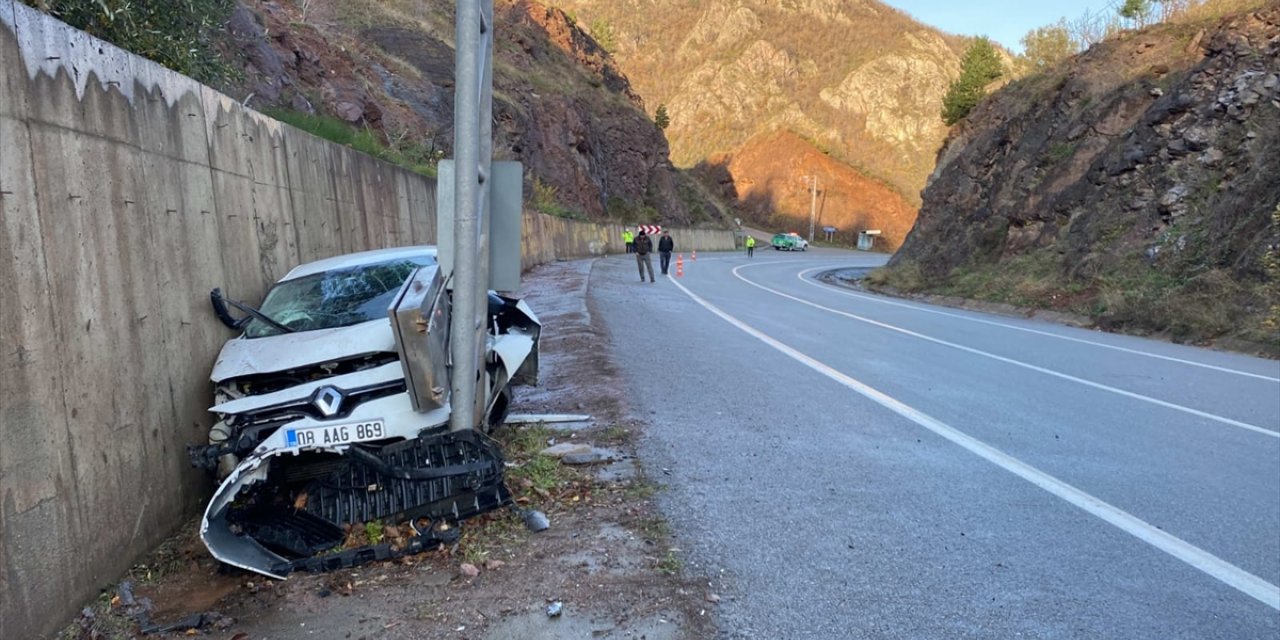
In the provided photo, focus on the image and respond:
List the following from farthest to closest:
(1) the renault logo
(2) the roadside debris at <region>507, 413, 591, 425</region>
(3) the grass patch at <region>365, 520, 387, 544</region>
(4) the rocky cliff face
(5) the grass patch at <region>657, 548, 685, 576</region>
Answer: (4) the rocky cliff face < (2) the roadside debris at <region>507, 413, 591, 425</region> < (1) the renault logo < (3) the grass patch at <region>365, 520, 387, 544</region> < (5) the grass patch at <region>657, 548, 685, 576</region>

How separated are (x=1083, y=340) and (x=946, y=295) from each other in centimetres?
1226

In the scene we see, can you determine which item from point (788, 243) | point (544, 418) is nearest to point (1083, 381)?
point (544, 418)

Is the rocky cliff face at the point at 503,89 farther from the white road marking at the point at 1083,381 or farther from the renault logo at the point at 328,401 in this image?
the white road marking at the point at 1083,381

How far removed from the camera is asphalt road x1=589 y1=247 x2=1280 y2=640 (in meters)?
3.84

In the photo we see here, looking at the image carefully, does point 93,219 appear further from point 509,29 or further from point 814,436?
point 509,29

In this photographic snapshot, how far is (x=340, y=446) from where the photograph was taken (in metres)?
4.57

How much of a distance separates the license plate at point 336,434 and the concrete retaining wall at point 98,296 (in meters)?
0.83

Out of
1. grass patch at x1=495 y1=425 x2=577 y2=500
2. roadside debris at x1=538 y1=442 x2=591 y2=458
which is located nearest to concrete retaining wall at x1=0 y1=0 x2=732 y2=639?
grass patch at x1=495 y1=425 x2=577 y2=500

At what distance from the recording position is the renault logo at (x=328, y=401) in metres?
4.77

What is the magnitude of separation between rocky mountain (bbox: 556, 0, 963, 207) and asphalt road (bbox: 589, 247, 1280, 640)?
299 ft

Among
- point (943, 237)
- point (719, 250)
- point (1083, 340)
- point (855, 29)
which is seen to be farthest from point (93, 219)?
point (855, 29)

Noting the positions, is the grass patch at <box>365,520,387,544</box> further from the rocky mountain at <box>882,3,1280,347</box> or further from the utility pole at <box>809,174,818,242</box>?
the utility pole at <box>809,174,818,242</box>

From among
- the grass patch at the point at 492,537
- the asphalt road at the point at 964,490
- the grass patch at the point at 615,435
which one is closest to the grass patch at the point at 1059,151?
the asphalt road at the point at 964,490

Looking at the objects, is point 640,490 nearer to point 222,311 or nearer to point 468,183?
point 468,183
